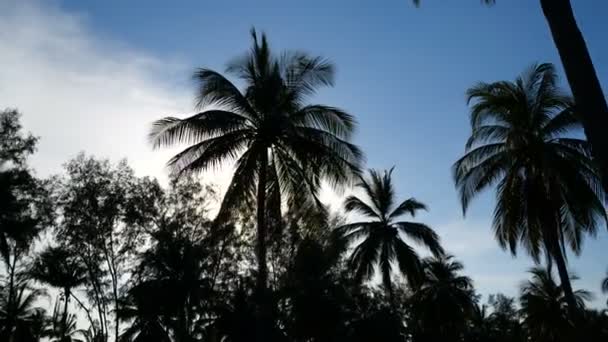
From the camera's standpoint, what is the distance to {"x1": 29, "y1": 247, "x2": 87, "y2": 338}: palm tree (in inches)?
1177

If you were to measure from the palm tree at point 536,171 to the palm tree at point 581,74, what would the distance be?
11.0 metres

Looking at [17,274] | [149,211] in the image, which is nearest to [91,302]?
[17,274]

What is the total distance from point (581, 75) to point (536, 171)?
39.5ft

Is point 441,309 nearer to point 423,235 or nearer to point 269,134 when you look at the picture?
point 423,235

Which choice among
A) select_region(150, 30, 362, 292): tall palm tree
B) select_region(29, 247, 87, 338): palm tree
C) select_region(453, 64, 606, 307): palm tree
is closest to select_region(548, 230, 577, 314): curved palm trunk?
select_region(453, 64, 606, 307): palm tree

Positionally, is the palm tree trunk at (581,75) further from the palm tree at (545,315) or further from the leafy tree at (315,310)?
the palm tree at (545,315)

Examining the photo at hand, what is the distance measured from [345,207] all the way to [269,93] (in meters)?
14.6

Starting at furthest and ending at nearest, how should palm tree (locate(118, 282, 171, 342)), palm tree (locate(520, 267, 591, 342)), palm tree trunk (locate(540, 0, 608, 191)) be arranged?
palm tree (locate(520, 267, 591, 342)) → palm tree (locate(118, 282, 171, 342)) → palm tree trunk (locate(540, 0, 608, 191))

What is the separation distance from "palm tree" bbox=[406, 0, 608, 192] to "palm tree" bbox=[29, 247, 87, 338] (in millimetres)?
26892

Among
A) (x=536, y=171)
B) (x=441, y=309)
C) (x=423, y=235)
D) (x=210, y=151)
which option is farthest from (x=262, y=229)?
(x=441, y=309)

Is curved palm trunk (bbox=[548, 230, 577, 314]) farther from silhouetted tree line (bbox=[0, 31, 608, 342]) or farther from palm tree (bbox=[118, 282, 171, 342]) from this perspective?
palm tree (bbox=[118, 282, 171, 342])

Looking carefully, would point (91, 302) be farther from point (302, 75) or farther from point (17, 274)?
point (302, 75)

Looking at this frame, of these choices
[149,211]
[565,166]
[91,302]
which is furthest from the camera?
[91,302]

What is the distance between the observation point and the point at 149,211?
27.5m
